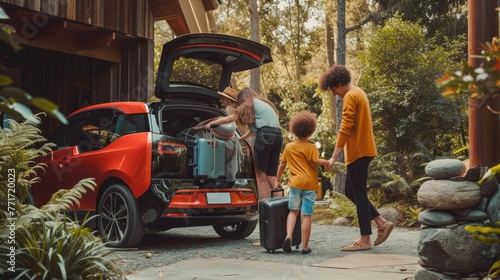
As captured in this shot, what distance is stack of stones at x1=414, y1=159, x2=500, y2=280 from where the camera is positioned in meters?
4.19

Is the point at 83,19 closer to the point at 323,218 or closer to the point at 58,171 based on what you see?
the point at 58,171

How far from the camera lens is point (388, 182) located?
1009 cm

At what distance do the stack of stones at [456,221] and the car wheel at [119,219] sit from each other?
3.05 meters

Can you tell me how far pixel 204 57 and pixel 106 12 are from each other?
11.5 ft

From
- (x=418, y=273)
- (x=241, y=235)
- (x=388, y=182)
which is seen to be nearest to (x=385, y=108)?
(x=388, y=182)

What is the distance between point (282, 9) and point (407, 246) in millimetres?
22197

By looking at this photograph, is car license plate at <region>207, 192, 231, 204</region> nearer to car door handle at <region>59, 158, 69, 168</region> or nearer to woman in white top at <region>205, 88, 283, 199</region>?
woman in white top at <region>205, 88, 283, 199</region>

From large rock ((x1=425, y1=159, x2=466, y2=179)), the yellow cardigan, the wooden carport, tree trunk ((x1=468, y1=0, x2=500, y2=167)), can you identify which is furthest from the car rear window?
large rock ((x1=425, y1=159, x2=466, y2=179))

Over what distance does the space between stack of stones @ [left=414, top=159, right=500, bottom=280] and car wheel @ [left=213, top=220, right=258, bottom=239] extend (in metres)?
3.33

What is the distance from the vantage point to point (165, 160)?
255 inches

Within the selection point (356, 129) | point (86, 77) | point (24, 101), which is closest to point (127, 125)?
point (356, 129)

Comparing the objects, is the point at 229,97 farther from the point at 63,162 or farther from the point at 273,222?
the point at 63,162

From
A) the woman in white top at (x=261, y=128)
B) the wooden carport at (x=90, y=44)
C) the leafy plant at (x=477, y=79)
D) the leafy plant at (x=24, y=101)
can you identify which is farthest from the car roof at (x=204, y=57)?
the leafy plant at (x=24, y=101)

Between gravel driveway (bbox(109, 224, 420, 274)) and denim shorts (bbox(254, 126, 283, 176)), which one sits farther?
denim shorts (bbox(254, 126, 283, 176))
